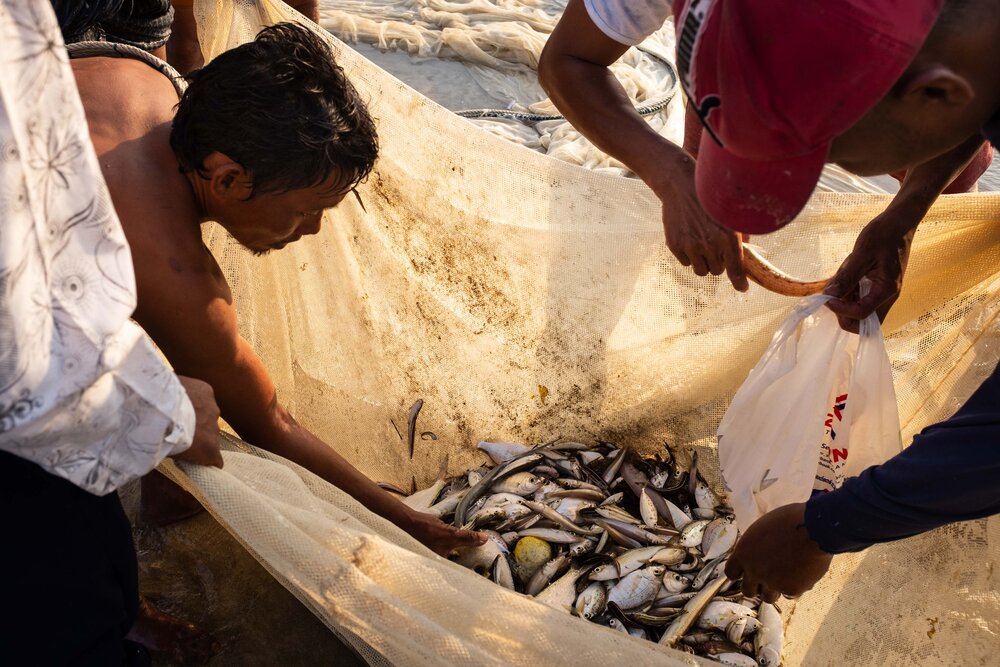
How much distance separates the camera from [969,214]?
2021 mm

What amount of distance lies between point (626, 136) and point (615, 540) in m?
1.19

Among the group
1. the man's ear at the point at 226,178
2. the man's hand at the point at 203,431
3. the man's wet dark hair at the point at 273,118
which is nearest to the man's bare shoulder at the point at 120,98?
the man's wet dark hair at the point at 273,118

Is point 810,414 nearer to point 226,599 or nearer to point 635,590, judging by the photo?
point 635,590

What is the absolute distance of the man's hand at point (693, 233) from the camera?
186 cm

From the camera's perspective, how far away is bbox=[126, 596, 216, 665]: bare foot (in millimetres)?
1998

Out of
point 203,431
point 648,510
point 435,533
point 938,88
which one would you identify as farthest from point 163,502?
point 938,88

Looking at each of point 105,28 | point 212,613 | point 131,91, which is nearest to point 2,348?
point 131,91

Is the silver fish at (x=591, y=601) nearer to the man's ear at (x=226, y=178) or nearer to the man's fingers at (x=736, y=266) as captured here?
the man's fingers at (x=736, y=266)

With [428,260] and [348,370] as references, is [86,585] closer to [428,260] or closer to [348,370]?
[348,370]

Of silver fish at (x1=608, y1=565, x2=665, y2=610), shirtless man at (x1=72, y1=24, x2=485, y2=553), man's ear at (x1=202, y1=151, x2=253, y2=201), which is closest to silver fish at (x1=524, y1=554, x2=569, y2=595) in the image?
silver fish at (x1=608, y1=565, x2=665, y2=610)

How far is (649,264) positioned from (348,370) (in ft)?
3.44

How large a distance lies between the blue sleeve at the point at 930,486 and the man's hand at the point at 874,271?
618mm

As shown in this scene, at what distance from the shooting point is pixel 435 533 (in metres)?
2.18

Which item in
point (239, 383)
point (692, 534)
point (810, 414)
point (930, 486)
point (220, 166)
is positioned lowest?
point (692, 534)
